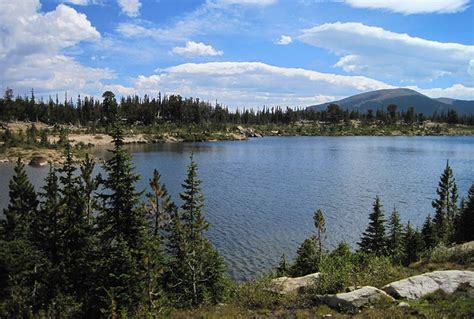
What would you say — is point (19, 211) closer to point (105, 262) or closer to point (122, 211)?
point (122, 211)

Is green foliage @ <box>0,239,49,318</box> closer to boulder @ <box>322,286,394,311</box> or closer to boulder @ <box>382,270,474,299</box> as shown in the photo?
boulder @ <box>322,286,394,311</box>

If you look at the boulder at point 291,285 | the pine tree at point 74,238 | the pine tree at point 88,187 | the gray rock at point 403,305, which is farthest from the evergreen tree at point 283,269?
the gray rock at point 403,305

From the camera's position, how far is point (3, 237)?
116ft

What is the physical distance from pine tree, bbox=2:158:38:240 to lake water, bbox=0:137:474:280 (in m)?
→ 19.8

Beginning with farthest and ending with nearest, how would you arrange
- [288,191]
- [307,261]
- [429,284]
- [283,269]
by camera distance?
[288,191] < [283,269] < [307,261] < [429,284]

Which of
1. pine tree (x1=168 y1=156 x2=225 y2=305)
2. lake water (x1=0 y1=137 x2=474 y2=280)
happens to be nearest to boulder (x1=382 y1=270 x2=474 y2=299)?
pine tree (x1=168 y1=156 x2=225 y2=305)

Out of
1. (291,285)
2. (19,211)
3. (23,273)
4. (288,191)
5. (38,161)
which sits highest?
(19,211)

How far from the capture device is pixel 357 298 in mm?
19078

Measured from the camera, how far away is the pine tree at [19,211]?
1400 inches

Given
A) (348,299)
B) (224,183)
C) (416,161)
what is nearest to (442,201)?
(224,183)

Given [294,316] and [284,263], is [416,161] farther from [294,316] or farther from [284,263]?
[294,316]

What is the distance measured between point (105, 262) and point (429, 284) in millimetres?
18227

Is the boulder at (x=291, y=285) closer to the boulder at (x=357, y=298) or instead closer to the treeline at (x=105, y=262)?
the treeline at (x=105, y=262)

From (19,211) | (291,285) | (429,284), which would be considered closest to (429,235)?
(291,285)
